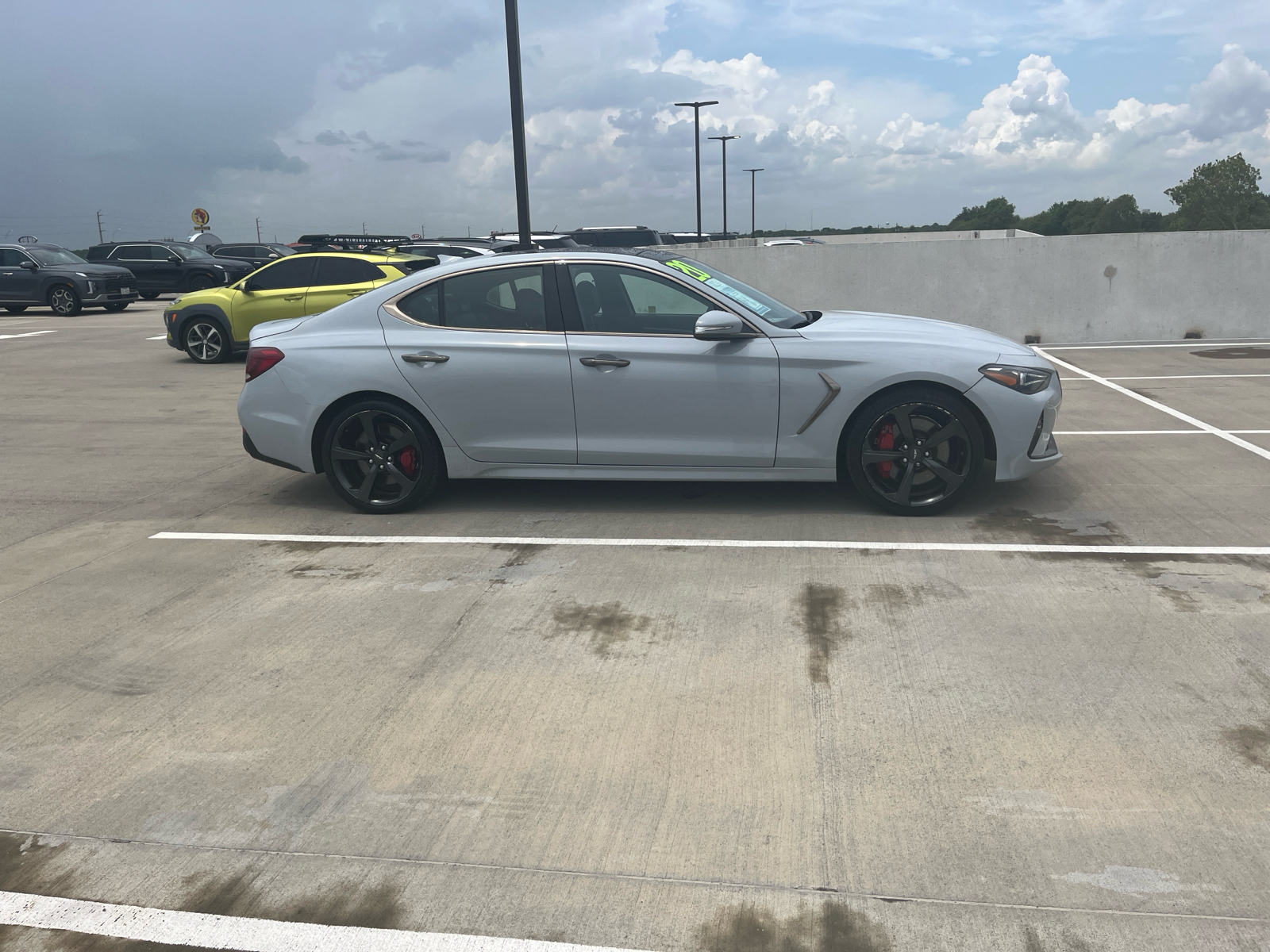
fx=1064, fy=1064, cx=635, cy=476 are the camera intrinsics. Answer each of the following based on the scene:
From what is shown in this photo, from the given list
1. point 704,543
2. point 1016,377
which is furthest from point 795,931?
point 1016,377

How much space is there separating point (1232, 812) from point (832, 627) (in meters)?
1.75

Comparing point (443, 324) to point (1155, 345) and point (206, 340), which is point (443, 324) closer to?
point (206, 340)

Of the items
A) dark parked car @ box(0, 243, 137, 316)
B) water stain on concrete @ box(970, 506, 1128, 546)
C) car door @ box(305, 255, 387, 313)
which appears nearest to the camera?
water stain on concrete @ box(970, 506, 1128, 546)

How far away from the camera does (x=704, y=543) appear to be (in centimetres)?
584

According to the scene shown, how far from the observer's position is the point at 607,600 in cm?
500

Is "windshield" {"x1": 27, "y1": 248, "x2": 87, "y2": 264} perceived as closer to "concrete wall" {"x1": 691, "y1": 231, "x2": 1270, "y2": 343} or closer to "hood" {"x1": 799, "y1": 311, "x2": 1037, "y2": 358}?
"concrete wall" {"x1": 691, "y1": 231, "x2": 1270, "y2": 343}

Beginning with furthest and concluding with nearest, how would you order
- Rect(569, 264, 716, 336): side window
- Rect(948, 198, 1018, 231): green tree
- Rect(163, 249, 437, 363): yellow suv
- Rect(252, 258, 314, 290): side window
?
Rect(948, 198, 1018, 231): green tree
Rect(252, 258, 314, 290): side window
Rect(163, 249, 437, 363): yellow suv
Rect(569, 264, 716, 336): side window

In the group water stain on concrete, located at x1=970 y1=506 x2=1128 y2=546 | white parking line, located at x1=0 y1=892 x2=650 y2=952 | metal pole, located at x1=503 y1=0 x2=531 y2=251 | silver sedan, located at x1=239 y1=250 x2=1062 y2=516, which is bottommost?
white parking line, located at x1=0 y1=892 x2=650 y2=952

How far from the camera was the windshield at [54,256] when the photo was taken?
26.1 meters

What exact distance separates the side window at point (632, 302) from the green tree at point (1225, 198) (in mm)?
124285

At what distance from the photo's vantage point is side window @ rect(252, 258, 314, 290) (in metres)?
15.0

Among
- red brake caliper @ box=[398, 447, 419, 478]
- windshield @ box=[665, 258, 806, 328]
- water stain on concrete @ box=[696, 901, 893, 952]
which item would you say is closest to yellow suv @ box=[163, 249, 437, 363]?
red brake caliper @ box=[398, 447, 419, 478]

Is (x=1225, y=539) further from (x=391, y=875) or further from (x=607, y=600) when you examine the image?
(x=391, y=875)

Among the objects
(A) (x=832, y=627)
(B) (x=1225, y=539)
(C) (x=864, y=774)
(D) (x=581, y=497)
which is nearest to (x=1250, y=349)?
(B) (x=1225, y=539)
